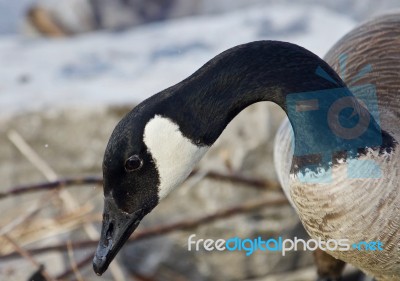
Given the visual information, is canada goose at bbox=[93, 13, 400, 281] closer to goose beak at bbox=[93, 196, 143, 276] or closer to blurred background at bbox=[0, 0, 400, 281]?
goose beak at bbox=[93, 196, 143, 276]

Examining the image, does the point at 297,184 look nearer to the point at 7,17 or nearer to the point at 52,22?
the point at 52,22

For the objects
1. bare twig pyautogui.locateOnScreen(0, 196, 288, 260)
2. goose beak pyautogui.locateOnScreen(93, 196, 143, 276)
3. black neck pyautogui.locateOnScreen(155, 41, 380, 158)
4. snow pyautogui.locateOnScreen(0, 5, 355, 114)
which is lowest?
bare twig pyautogui.locateOnScreen(0, 196, 288, 260)

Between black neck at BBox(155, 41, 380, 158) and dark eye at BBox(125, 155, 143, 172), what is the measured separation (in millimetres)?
120

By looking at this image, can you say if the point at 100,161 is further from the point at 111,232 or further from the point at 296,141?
the point at 296,141

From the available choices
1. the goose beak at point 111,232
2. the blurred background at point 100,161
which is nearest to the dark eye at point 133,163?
the goose beak at point 111,232

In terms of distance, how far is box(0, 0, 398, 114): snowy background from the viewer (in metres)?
3.26

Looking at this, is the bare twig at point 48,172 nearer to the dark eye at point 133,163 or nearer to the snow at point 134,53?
the snow at point 134,53

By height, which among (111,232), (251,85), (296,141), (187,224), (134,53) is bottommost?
(187,224)

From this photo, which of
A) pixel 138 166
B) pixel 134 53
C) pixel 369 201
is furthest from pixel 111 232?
pixel 134 53

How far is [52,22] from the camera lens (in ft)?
14.1

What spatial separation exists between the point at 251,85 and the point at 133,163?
1.06 feet

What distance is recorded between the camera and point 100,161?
3111 mm

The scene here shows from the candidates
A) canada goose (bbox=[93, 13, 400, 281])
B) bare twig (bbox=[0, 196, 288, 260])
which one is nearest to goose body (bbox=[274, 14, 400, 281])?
canada goose (bbox=[93, 13, 400, 281])

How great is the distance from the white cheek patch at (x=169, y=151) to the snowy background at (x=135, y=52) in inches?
53.8
